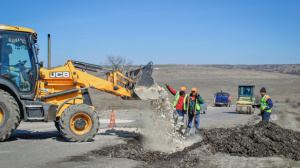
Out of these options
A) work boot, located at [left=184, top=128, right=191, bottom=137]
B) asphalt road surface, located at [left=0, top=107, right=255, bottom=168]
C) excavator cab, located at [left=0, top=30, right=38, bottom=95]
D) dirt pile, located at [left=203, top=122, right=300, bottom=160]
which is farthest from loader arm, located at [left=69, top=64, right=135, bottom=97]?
dirt pile, located at [left=203, top=122, right=300, bottom=160]

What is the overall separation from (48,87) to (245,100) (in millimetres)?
27685

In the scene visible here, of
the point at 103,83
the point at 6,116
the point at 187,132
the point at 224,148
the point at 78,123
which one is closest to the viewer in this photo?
the point at 224,148

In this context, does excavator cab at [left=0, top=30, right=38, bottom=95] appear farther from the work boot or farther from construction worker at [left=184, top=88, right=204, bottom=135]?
construction worker at [left=184, top=88, right=204, bottom=135]

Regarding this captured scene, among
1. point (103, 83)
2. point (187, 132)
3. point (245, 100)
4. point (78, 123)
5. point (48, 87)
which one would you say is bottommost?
point (245, 100)

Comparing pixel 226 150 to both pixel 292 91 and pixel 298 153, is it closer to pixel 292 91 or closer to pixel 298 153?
pixel 298 153

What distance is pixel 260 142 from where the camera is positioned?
12.1m

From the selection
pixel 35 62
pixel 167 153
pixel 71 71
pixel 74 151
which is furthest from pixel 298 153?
pixel 35 62

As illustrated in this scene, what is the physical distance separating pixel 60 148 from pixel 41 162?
6.49ft

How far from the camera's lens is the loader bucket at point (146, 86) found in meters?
13.2

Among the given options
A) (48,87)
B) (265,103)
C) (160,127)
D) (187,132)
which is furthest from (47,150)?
(265,103)

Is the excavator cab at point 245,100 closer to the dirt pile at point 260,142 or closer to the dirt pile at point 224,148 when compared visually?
the dirt pile at point 260,142

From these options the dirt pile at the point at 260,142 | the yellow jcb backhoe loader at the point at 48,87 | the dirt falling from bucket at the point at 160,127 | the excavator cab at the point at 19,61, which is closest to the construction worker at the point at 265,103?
the dirt pile at the point at 260,142

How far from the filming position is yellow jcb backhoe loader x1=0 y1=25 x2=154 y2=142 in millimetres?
12281

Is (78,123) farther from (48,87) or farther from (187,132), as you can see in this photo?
(187,132)
